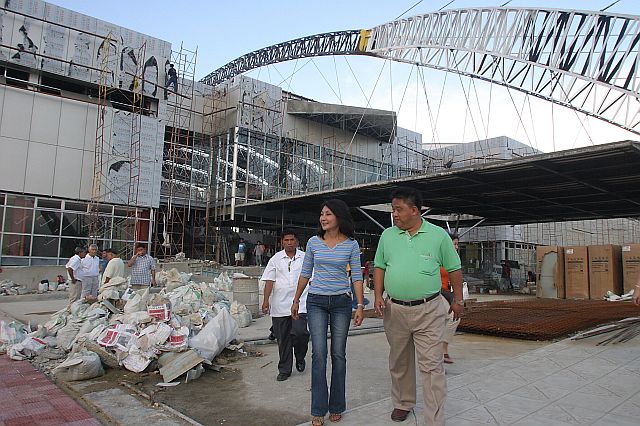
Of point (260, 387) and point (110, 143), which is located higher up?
point (110, 143)

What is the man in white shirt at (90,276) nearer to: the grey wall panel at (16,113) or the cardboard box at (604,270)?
the grey wall panel at (16,113)

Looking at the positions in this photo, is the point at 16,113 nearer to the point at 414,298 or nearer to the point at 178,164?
the point at 178,164

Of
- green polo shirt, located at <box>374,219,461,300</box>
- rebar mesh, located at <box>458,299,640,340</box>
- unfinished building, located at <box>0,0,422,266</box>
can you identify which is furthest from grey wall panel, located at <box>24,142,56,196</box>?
green polo shirt, located at <box>374,219,461,300</box>

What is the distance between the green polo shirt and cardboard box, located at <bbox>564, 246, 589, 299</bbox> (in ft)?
47.7

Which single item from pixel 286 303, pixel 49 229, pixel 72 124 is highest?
pixel 72 124

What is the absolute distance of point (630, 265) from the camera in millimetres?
15094

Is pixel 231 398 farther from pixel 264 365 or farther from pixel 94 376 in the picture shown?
pixel 94 376

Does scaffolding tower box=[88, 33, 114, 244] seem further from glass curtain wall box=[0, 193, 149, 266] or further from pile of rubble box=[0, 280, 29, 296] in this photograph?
pile of rubble box=[0, 280, 29, 296]

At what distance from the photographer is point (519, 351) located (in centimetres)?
652

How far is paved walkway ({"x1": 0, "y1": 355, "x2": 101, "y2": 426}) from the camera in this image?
3.66 metres

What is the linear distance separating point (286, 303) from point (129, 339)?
186 cm

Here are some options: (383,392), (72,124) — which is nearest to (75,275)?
(383,392)

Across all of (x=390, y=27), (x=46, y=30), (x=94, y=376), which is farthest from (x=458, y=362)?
(x=390, y=27)

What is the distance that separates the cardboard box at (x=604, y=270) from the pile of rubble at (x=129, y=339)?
13596 millimetres
